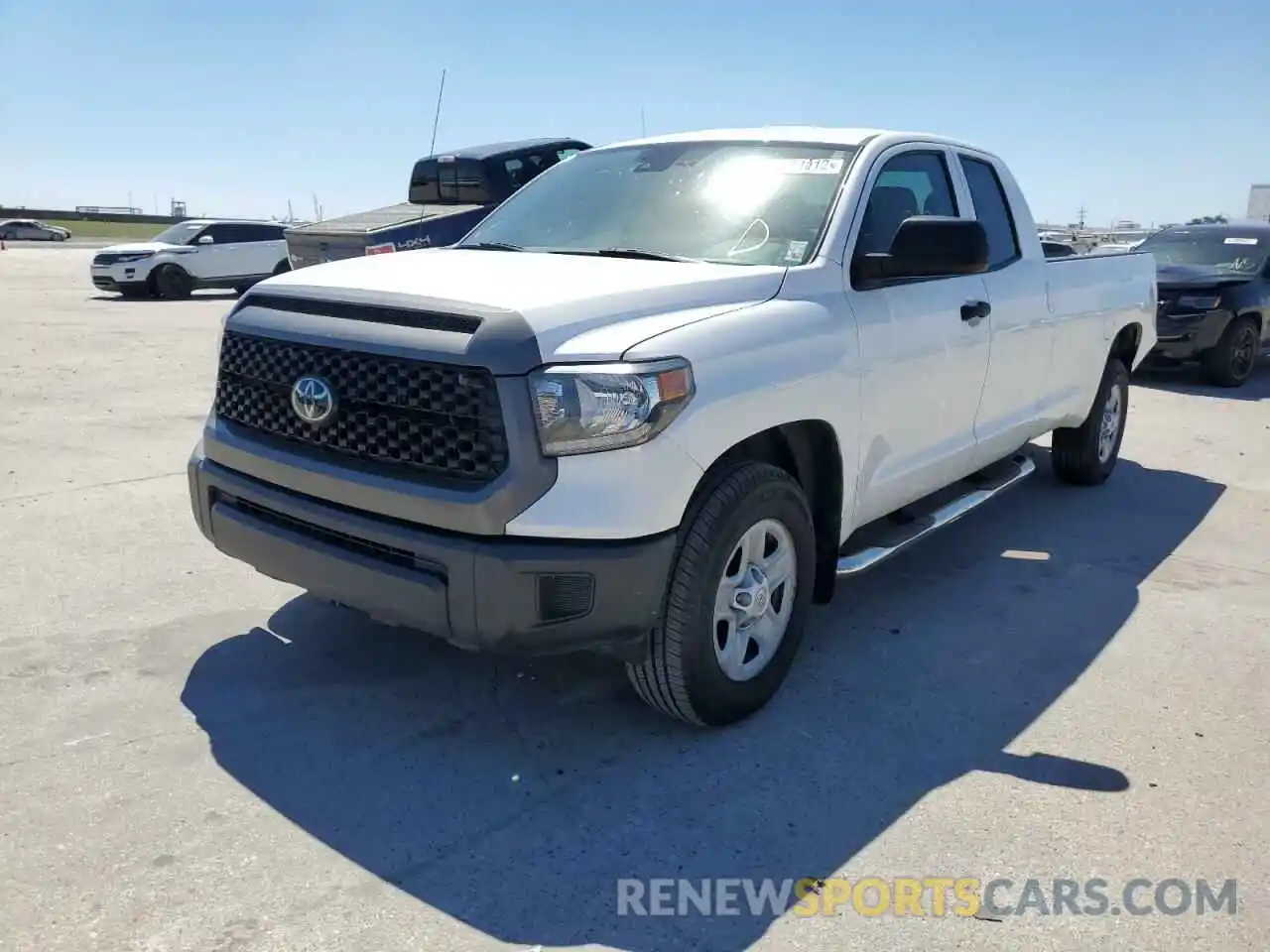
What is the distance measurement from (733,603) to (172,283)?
19501mm

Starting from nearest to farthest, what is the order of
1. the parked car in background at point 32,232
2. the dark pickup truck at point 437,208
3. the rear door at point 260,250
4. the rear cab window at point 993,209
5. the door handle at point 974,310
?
the door handle at point 974,310, the rear cab window at point 993,209, the dark pickup truck at point 437,208, the rear door at point 260,250, the parked car in background at point 32,232

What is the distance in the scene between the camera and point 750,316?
3365 millimetres

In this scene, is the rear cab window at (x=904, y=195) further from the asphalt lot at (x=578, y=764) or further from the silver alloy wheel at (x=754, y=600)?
the asphalt lot at (x=578, y=764)

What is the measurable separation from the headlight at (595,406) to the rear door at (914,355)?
3.97 feet

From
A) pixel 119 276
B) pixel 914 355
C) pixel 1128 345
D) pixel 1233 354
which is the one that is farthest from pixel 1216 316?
pixel 119 276

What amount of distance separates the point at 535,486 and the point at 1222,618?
3411mm

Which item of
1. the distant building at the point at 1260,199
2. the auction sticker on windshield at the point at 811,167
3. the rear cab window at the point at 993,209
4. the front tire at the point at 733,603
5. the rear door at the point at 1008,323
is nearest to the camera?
the front tire at the point at 733,603

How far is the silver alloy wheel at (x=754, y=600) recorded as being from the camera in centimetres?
337

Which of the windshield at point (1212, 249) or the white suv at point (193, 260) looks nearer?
the windshield at point (1212, 249)

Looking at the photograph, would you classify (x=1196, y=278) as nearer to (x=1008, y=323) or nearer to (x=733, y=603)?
(x=1008, y=323)

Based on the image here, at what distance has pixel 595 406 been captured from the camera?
2.88m

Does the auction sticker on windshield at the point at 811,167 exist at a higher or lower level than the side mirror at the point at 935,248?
higher

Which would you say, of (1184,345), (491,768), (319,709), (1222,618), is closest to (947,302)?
(1222,618)

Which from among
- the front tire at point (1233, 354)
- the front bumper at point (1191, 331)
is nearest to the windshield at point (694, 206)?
the front bumper at point (1191, 331)
